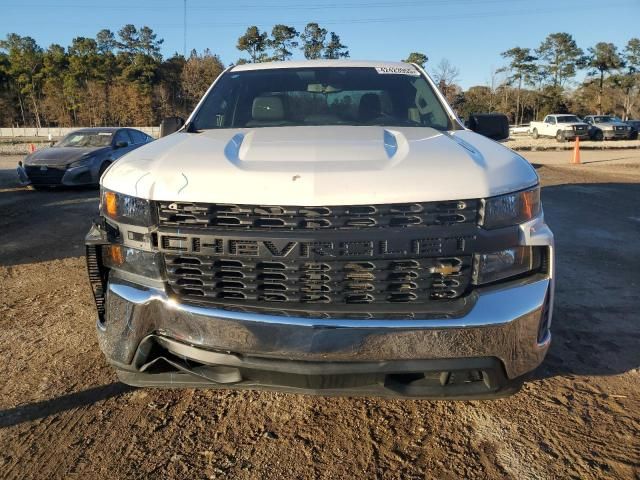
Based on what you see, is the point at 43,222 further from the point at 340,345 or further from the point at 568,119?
the point at 568,119

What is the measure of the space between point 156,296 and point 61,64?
8006cm

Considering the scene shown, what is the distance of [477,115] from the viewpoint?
373cm

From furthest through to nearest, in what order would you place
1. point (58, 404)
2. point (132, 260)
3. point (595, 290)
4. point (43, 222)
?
point (43, 222), point (595, 290), point (58, 404), point (132, 260)

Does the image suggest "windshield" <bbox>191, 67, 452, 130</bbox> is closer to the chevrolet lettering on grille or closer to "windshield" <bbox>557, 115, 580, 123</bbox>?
the chevrolet lettering on grille

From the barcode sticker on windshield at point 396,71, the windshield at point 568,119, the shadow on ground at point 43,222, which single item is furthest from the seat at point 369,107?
the windshield at point 568,119

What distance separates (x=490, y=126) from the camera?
12.1 feet

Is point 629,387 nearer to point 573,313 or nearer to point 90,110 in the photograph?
point 573,313

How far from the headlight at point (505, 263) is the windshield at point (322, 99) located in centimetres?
135

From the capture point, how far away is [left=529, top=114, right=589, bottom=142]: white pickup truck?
111 feet

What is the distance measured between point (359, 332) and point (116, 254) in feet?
3.92

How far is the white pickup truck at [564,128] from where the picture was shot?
3381 cm

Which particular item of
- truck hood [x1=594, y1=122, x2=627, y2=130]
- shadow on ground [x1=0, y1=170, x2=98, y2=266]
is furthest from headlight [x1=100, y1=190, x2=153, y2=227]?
truck hood [x1=594, y1=122, x2=627, y2=130]

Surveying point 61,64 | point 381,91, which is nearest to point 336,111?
point 381,91

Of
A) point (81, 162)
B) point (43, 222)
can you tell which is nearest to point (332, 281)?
point (43, 222)
